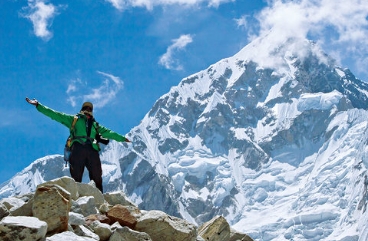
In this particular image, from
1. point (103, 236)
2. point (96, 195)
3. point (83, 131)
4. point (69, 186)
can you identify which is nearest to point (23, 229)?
point (103, 236)

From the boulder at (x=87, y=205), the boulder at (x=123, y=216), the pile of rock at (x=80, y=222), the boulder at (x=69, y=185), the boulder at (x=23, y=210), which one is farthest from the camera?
the boulder at (x=69, y=185)

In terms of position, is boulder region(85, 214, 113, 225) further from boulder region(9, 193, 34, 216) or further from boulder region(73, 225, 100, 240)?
boulder region(9, 193, 34, 216)

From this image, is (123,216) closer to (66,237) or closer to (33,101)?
(66,237)

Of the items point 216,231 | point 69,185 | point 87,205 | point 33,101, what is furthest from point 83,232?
point 33,101

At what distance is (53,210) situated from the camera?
977 centimetres

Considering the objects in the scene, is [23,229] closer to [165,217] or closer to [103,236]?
[103,236]

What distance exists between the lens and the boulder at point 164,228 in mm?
11531

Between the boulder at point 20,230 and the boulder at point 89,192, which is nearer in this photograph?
the boulder at point 20,230

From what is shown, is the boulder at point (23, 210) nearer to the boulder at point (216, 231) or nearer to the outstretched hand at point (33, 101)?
the boulder at point (216, 231)

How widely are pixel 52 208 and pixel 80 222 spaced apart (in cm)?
59

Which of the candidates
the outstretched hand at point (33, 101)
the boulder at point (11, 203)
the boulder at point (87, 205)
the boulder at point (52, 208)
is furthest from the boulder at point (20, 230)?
the outstretched hand at point (33, 101)

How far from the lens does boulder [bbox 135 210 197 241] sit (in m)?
11.5

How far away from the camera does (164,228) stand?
1159 centimetres

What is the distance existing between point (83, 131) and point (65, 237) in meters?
6.68
